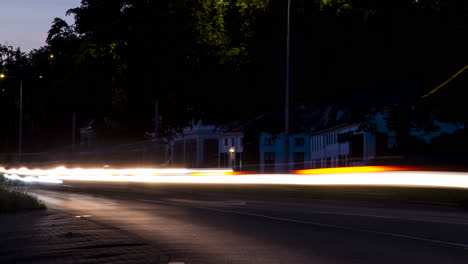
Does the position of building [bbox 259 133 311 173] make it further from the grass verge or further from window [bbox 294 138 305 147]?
the grass verge

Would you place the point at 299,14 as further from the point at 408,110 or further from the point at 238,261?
the point at 238,261

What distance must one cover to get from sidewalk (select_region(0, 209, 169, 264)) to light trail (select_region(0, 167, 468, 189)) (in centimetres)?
1037

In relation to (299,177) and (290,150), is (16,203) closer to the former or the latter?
(299,177)

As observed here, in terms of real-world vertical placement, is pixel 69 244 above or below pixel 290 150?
below

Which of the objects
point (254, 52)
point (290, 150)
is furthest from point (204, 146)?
point (254, 52)

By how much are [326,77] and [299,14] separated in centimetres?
524

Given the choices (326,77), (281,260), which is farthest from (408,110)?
(281,260)

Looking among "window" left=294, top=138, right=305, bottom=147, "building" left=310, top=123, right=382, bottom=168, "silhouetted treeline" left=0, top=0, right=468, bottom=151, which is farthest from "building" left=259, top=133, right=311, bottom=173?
"silhouetted treeline" left=0, top=0, right=468, bottom=151

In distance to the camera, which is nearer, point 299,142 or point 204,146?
point 299,142

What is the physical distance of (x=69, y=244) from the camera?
13.0 meters

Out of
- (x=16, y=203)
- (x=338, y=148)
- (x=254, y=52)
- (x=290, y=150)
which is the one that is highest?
(x=254, y=52)

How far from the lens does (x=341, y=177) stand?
108 ft

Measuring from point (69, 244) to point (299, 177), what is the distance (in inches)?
988

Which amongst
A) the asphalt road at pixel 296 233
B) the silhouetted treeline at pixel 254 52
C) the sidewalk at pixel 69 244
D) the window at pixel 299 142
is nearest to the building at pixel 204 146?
the window at pixel 299 142
